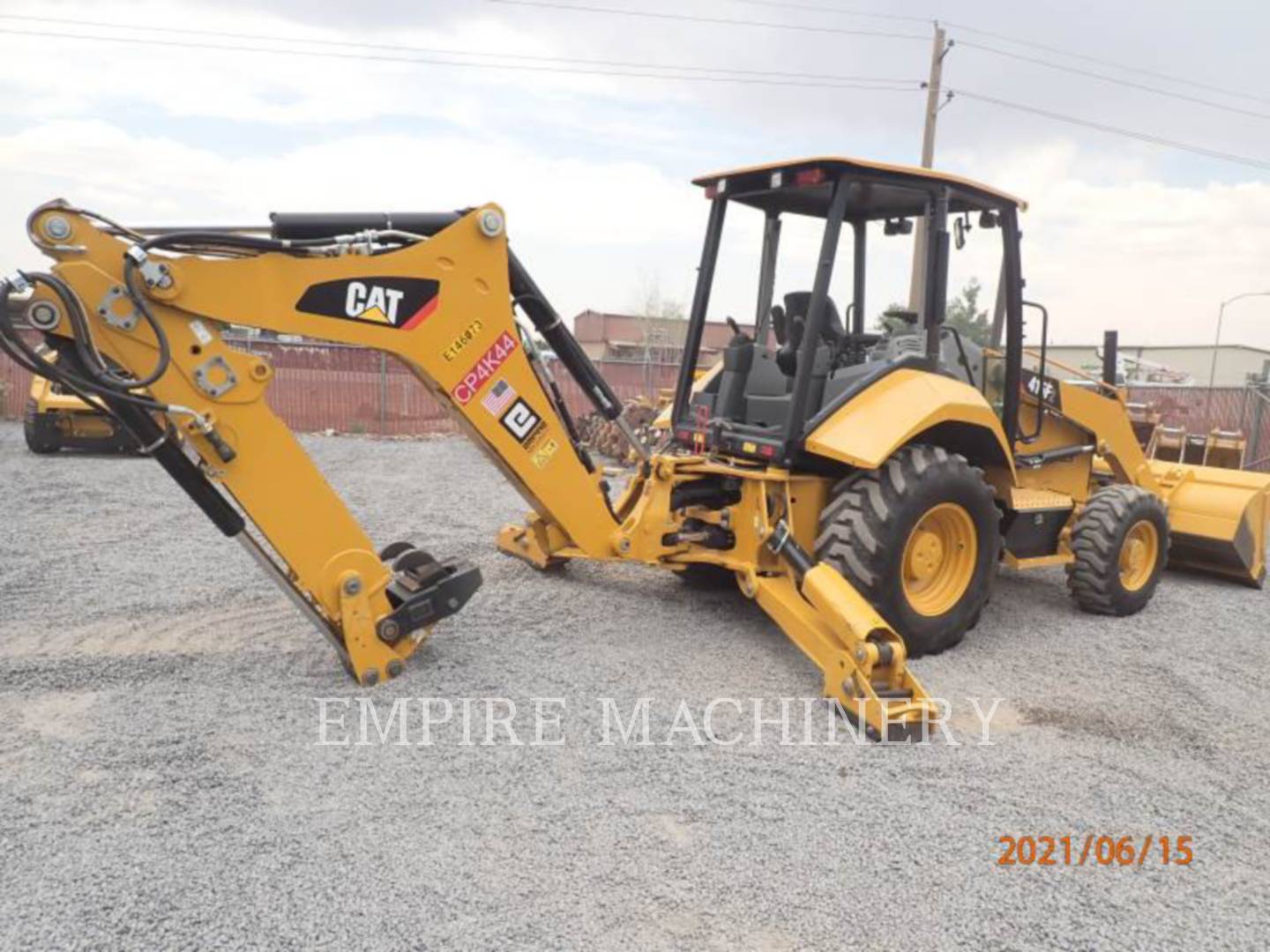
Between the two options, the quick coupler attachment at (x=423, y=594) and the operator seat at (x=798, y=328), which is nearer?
the quick coupler attachment at (x=423, y=594)

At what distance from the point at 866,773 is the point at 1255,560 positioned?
496 centimetres

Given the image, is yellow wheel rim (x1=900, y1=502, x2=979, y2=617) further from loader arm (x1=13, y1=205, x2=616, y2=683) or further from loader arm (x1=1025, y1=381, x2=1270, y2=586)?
loader arm (x1=13, y1=205, x2=616, y2=683)

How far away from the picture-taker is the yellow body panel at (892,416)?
445 centimetres

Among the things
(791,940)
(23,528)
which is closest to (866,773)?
(791,940)

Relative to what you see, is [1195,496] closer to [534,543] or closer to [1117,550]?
[1117,550]

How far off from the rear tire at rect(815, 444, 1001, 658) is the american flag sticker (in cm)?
171

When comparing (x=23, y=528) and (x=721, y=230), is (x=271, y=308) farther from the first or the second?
(x=23, y=528)

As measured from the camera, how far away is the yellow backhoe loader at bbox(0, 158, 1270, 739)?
3.63 metres

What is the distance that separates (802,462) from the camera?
193 inches

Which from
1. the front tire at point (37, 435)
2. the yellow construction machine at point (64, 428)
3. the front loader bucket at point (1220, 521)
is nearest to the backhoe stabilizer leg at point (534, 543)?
the front loader bucket at point (1220, 521)

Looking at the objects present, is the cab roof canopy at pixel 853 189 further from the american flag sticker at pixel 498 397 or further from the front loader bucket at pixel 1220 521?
the front loader bucket at pixel 1220 521

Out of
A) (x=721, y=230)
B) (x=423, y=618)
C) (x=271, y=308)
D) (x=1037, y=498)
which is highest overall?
(x=721, y=230)

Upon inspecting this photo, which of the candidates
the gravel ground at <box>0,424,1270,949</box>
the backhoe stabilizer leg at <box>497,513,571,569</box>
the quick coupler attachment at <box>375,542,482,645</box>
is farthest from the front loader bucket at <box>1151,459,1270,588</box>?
the quick coupler attachment at <box>375,542,482,645</box>

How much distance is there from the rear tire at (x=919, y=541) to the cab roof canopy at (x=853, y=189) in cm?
144
